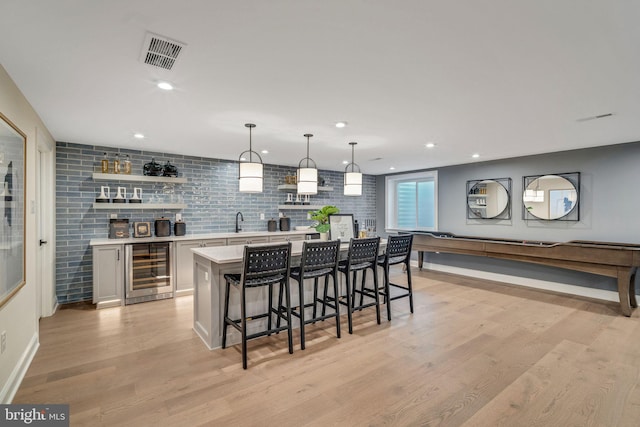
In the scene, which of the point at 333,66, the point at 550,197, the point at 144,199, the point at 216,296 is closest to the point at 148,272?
the point at 144,199

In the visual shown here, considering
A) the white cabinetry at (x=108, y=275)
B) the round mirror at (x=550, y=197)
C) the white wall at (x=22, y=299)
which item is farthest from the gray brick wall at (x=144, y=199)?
the round mirror at (x=550, y=197)

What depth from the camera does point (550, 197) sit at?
200 inches

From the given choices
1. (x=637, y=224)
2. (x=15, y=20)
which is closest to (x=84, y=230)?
(x=15, y=20)

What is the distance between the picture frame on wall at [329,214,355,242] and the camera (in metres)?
4.14

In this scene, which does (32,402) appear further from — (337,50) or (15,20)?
(337,50)

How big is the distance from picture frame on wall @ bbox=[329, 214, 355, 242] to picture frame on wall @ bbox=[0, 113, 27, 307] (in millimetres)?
2954

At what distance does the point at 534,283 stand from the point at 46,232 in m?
7.23

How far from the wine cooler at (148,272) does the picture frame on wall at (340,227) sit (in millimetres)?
2405

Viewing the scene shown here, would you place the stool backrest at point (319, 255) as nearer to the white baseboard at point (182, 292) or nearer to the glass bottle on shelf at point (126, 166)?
the white baseboard at point (182, 292)

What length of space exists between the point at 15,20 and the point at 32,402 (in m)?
2.35

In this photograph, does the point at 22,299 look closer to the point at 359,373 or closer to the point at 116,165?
the point at 116,165

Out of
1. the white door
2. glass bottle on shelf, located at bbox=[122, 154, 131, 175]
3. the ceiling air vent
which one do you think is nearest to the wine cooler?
the white door

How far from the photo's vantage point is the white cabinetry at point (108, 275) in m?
4.12

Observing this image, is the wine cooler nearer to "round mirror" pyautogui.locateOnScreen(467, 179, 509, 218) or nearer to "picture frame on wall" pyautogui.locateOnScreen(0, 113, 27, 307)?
"picture frame on wall" pyautogui.locateOnScreen(0, 113, 27, 307)
